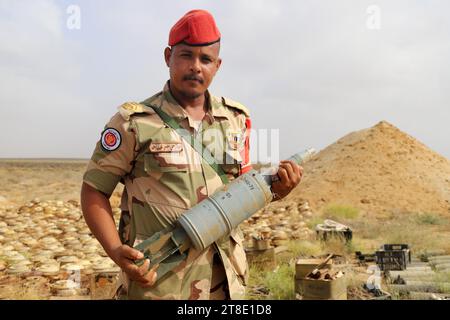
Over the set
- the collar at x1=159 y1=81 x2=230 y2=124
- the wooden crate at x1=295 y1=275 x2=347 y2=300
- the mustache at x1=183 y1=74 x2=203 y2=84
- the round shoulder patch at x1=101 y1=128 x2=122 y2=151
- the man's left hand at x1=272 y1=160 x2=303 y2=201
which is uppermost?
the mustache at x1=183 y1=74 x2=203 y2=84

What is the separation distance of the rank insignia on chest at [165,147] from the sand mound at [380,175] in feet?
53.2

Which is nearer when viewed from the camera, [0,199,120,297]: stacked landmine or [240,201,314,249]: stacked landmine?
[0,199,120,297]: stacked landmine

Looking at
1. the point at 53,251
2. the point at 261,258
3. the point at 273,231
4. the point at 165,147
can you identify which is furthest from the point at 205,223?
the point at 273,231

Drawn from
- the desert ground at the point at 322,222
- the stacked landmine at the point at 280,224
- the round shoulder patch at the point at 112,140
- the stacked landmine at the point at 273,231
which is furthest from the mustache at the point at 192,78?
the stacked landmine at the point at 280,224

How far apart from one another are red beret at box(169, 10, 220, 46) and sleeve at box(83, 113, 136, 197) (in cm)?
48

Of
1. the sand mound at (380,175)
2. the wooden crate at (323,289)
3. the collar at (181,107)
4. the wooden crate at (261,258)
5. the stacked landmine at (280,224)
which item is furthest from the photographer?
the sand mound at (380,175)

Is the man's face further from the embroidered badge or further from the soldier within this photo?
the embroidered badge

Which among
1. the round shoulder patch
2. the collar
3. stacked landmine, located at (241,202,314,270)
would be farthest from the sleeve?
stacked landmine, located at (241,202,314,270)

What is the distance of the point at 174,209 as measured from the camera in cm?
219

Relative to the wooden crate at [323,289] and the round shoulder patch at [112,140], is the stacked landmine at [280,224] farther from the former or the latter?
the round shoulder patch at [112,140]

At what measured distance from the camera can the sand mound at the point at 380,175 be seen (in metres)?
18.5

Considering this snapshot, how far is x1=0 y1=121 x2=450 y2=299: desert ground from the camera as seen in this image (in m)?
7.30
